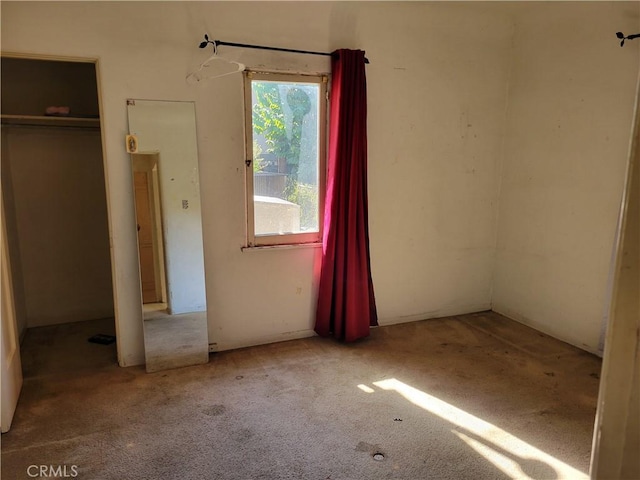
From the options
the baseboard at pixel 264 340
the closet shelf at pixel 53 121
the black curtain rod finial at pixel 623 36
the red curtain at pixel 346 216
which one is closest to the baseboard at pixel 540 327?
the red curtain at pixel 346 216

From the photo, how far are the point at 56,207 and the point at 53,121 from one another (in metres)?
0.73

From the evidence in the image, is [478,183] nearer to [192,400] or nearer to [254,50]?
[254,50]

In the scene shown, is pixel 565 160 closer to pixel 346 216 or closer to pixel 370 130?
A: pixel 370 130

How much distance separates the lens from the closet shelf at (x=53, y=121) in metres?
3.20

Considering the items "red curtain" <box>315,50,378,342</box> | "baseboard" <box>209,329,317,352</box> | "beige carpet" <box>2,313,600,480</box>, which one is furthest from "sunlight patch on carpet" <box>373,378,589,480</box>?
"baseboard" <box>209,329,317,352</box>

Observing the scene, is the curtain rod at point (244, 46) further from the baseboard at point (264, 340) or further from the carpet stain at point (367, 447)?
the carpet stain at point (367, 447)

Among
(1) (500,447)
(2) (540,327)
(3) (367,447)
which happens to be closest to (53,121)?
(3) (367,447)

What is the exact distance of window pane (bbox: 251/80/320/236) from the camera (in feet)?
10.0

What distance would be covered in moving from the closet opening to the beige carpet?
1.11 feet

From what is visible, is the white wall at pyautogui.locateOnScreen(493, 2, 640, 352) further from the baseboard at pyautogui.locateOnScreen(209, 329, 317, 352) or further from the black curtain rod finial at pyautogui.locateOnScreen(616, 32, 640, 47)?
the baseboard at pyautogui.locateOnScreen(209, 329, 317, 352)

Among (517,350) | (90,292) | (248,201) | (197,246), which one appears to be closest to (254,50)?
(248,201)

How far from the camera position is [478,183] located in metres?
3.82

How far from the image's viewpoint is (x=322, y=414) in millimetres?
2389

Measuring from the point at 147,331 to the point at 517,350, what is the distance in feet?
Answer: 8.93
